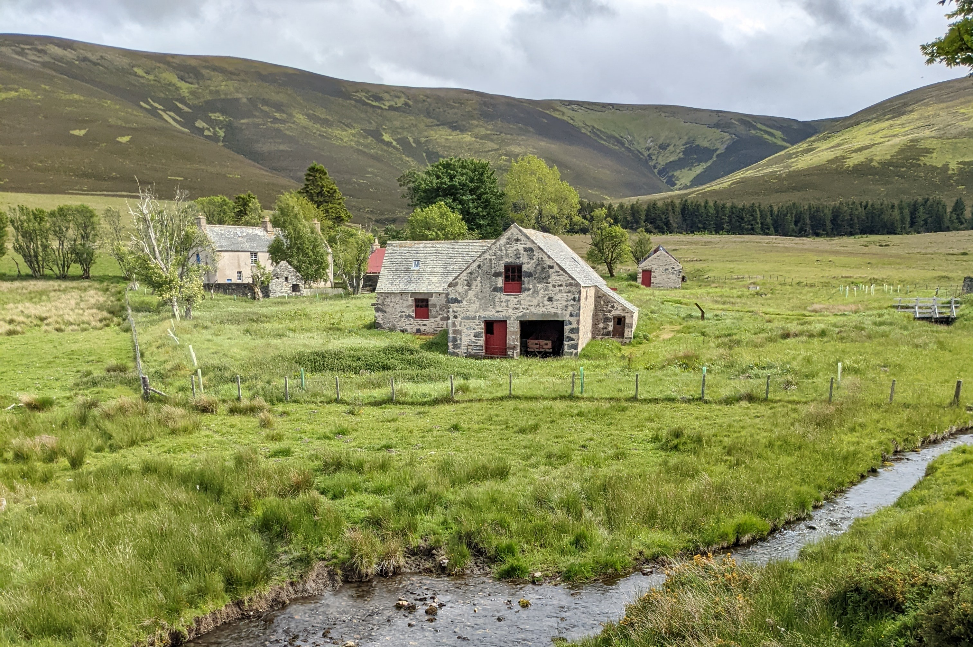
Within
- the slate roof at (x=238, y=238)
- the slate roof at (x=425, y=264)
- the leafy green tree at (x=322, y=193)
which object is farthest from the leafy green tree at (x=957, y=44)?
the leafy green tree at (x=322, y=193)

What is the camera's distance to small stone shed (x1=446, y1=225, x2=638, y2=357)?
104 feet

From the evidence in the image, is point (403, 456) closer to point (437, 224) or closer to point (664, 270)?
point (437, 224)

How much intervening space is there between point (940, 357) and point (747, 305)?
23.6 meters

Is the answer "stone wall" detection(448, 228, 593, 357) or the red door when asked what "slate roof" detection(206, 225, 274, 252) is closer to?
"stone wall" detection(448, 228, 593, 357)

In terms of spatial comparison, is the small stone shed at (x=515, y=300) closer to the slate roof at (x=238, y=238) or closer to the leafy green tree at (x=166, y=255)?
the leafy green tree at (x=166, y=255)

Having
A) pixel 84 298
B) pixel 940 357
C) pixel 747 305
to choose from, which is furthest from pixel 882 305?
pixel 84 298

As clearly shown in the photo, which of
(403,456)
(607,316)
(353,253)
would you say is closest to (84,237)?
(353,253)

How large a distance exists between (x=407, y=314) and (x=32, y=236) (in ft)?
224

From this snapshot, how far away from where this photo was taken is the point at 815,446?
1529cm

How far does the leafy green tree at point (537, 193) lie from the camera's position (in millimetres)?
87500

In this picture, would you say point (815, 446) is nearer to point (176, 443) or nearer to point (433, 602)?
point (433, 602)

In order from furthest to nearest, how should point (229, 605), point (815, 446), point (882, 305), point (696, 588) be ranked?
point (882, 305) → point (815, 446) → point (229, 605) → point (696, 588)

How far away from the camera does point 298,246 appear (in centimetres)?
6744

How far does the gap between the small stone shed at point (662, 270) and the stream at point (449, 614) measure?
6826cm
